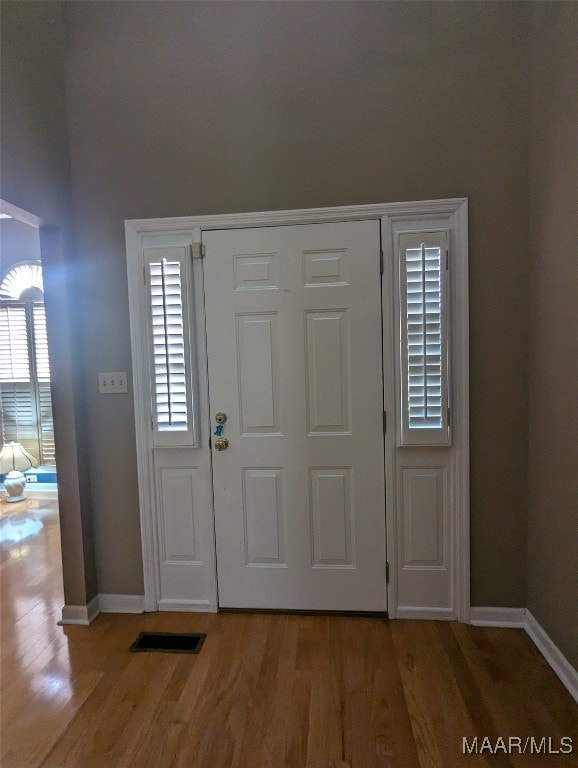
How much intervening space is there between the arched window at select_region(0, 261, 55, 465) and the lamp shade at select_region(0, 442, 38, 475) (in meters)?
0.19

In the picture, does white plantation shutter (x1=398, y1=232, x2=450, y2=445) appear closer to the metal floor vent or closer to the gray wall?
the metal floor vent

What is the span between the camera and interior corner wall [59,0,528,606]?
7.27 feet

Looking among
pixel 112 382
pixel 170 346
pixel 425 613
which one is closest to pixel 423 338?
pixel 170 346

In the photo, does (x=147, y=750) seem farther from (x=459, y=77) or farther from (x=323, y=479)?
(x=459, y=77)

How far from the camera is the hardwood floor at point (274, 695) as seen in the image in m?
1.66

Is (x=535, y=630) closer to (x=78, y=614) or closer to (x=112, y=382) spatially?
(x=78, y=614)

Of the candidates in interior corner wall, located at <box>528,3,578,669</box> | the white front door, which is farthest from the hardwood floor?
interior corner wall, located at <box>528,3,578,669</box>

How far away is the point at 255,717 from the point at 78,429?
1593 mm

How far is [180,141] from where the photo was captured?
238cm

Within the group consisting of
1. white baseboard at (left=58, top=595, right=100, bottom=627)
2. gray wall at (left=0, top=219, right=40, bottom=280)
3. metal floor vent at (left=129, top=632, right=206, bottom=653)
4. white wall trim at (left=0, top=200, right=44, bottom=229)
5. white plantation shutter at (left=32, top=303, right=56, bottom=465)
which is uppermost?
gray wall at (left=0, top=219, right=40, bottom=280)

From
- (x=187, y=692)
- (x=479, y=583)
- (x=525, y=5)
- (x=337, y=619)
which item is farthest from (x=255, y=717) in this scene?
(x=525, y=5)

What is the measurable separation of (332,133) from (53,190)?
1.41 m

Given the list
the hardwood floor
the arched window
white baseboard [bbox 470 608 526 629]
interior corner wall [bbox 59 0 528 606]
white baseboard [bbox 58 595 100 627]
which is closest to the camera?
the hardwood floor

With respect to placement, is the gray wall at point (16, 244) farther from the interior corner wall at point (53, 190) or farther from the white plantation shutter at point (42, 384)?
the interior corner wall at point (53, 190)
